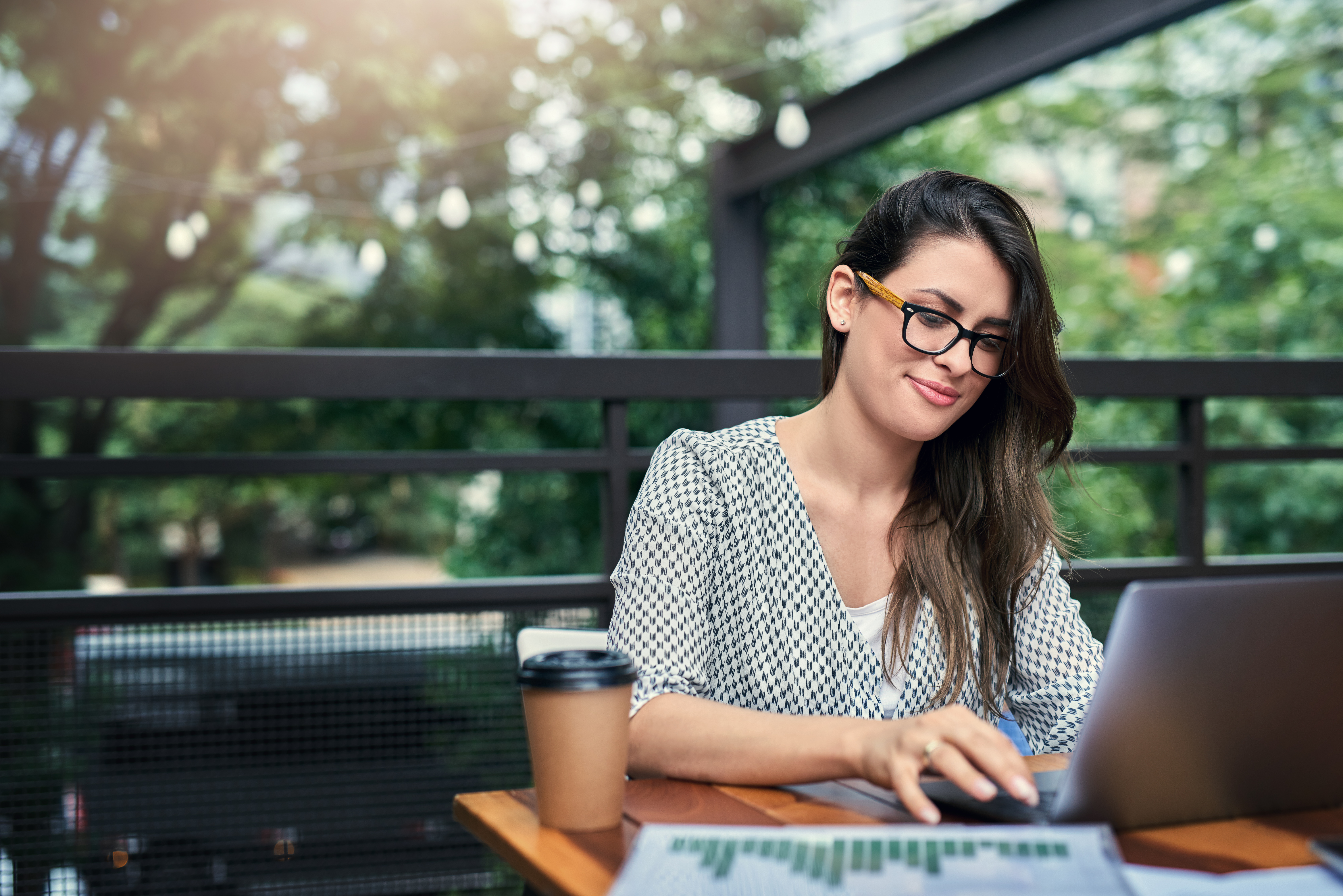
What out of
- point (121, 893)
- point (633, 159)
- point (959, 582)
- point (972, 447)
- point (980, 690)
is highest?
point (633, 159)

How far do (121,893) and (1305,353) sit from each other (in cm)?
789

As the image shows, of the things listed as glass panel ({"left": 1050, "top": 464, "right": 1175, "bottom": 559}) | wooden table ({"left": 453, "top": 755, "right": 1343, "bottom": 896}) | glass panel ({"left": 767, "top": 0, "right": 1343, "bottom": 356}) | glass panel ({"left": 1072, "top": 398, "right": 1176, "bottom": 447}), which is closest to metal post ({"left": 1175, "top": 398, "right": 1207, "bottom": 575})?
wooden table ({"left": 453, "top": 755, "right": 1343, "bottom": 896})

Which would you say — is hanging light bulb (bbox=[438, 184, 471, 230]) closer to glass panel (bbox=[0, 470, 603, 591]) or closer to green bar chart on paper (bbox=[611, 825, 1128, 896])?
glass panel (bbox=[0, 470, 603, 591])

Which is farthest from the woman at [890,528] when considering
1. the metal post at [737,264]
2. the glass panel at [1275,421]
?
the glass panel at [1275,421]

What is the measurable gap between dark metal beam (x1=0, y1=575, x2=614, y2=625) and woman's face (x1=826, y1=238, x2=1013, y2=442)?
730 mm

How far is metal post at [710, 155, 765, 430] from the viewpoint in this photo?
630 centimetres

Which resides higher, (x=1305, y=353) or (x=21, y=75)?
(x=21, y=75)

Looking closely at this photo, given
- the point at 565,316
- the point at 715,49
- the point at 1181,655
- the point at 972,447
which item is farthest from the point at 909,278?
the point at 715,49

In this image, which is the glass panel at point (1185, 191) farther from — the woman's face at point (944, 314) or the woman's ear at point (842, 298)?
the woman's face at point (944, 314)

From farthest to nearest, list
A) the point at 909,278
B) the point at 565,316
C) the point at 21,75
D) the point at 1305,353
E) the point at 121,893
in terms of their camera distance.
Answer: the point at 565,316, the point at 1305,353, the point at 21,75, the point at 121,893, the point at 909,278

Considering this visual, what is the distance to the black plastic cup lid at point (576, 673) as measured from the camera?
2.58ft

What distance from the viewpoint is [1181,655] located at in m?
0.72

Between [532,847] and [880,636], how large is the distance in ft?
2.02

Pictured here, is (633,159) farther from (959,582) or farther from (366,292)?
(959,582)
